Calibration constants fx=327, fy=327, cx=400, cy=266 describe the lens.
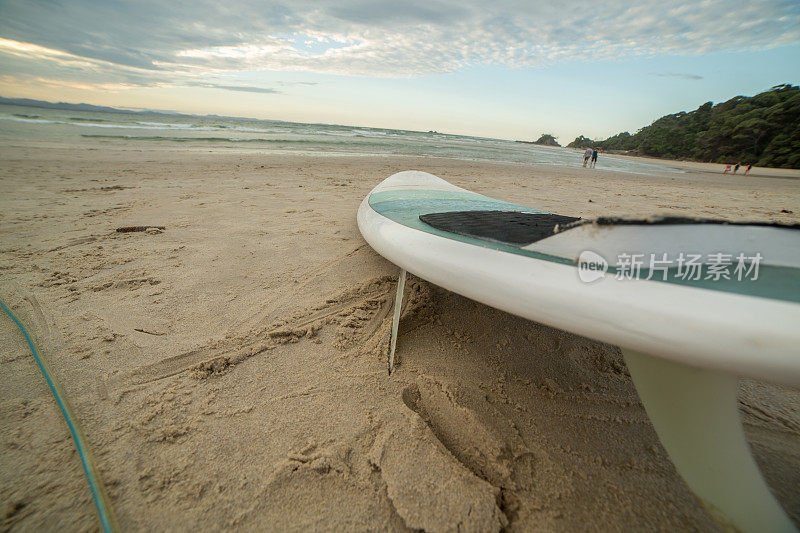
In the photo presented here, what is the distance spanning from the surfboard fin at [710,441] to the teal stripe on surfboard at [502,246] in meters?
0.22

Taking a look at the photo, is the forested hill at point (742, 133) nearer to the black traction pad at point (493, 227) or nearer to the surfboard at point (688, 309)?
the black traction pad at point (493, 227)

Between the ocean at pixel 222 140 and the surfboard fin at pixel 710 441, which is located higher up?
the ocean at pixel 222 140

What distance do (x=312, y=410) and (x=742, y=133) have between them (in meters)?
36.6

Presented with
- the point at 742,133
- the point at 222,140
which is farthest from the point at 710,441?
the point at 742,133

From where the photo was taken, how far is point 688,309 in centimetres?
72

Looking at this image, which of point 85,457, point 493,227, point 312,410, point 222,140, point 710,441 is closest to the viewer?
point 710,441

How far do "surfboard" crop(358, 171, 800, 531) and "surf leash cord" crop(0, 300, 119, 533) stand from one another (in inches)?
46.4

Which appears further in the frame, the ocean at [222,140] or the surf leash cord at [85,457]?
the ocean at [222,140]

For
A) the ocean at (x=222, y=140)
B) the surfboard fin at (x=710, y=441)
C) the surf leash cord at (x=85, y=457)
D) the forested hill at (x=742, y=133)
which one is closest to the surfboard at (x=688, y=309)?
the surfboard fin at (x=710, y=441)

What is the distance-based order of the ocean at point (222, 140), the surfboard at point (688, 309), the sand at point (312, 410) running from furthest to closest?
the ocean at point (222, 140)
the sand at point (312, 410)
the surfboard at point (688, 309)

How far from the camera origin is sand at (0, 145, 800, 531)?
0.92 meters

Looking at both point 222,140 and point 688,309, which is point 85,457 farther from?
point 222,140

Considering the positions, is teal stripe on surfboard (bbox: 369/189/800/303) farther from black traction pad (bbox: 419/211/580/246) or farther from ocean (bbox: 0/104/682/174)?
ocean (bbox: 0/104/682/174)

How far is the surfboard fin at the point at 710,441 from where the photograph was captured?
795mm
